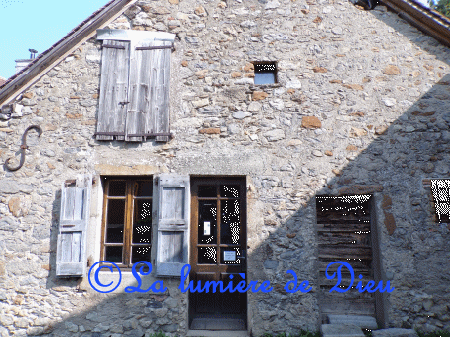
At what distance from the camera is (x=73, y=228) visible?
408cm

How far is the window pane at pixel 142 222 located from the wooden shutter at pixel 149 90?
0.89m

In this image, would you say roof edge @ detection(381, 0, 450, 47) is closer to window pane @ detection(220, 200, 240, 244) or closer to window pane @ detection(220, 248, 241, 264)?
window pane @ detection(220, 200, 240, 244)

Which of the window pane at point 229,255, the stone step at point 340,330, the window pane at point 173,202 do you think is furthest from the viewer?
the window pane at point 229,255

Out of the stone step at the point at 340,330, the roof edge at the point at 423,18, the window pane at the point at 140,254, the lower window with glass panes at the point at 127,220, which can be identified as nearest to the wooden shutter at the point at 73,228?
the lower window with glass panes at the point at 127,220

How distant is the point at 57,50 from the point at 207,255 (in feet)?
11.4

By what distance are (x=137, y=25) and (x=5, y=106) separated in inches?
85.3

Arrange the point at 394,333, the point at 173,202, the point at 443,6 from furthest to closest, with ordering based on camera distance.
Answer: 1. the point at 443,6
2. the point at 173,202
3. the point at 394,333

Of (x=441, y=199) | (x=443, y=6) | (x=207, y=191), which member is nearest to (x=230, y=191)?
(x=207, y=191)

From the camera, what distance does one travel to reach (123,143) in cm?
439

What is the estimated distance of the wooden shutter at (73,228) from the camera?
4004mm

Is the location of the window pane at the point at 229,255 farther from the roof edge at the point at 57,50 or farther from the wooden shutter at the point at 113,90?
the roof edge at the point at 57,50

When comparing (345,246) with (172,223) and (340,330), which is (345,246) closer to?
(340,330)

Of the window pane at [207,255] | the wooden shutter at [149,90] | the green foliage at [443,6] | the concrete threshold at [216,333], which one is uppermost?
the green foliage at [443,6]

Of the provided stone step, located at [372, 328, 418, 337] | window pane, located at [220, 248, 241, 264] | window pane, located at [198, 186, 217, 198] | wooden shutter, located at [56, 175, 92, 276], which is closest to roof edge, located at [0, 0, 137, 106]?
wooden shutter, located at [56, 175, 92, 276]
